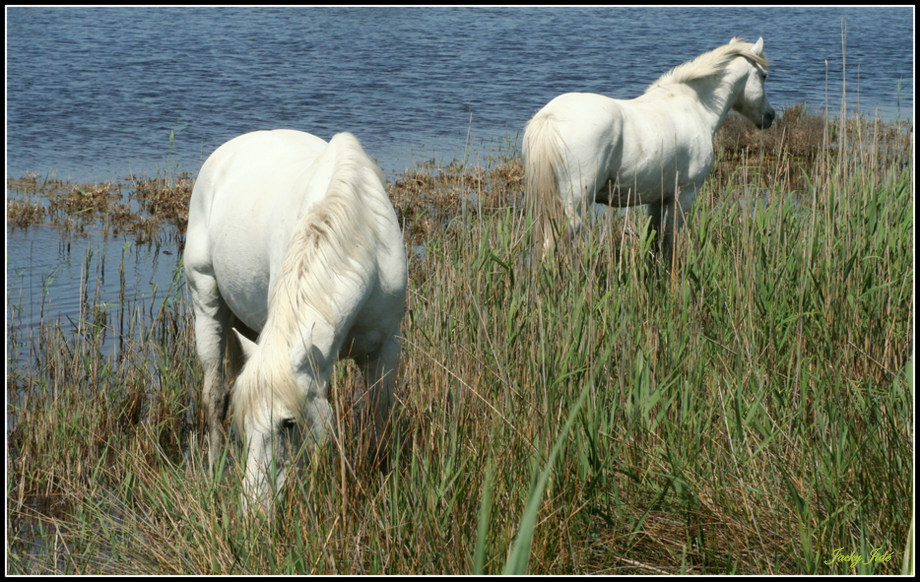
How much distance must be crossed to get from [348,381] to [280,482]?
3.48 ft

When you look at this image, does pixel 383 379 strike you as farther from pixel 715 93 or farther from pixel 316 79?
pixel 316 79

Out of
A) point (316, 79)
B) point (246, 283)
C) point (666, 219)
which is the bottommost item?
point (666, 219)

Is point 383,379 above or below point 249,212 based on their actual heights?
below

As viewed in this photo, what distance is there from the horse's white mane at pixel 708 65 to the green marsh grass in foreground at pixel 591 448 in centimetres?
247

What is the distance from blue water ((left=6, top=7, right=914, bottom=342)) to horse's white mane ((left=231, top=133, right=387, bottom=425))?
7.02 feet

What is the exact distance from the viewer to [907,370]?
8.44 feet

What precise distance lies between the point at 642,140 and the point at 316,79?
1100 centimetres

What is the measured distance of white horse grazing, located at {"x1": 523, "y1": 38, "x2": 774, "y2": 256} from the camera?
5.16m

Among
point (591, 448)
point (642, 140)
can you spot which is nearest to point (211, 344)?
point (591, 448)

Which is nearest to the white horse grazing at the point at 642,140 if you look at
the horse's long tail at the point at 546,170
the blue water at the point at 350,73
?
the horse's long tail at the point at 546,170

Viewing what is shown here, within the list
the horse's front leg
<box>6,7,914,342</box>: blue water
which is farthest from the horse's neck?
<box>6,7,914,342</box>: blue water

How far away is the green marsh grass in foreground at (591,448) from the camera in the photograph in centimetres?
219

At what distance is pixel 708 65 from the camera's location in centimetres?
608

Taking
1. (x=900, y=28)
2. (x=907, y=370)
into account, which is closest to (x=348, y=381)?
(x=907, y=370)
